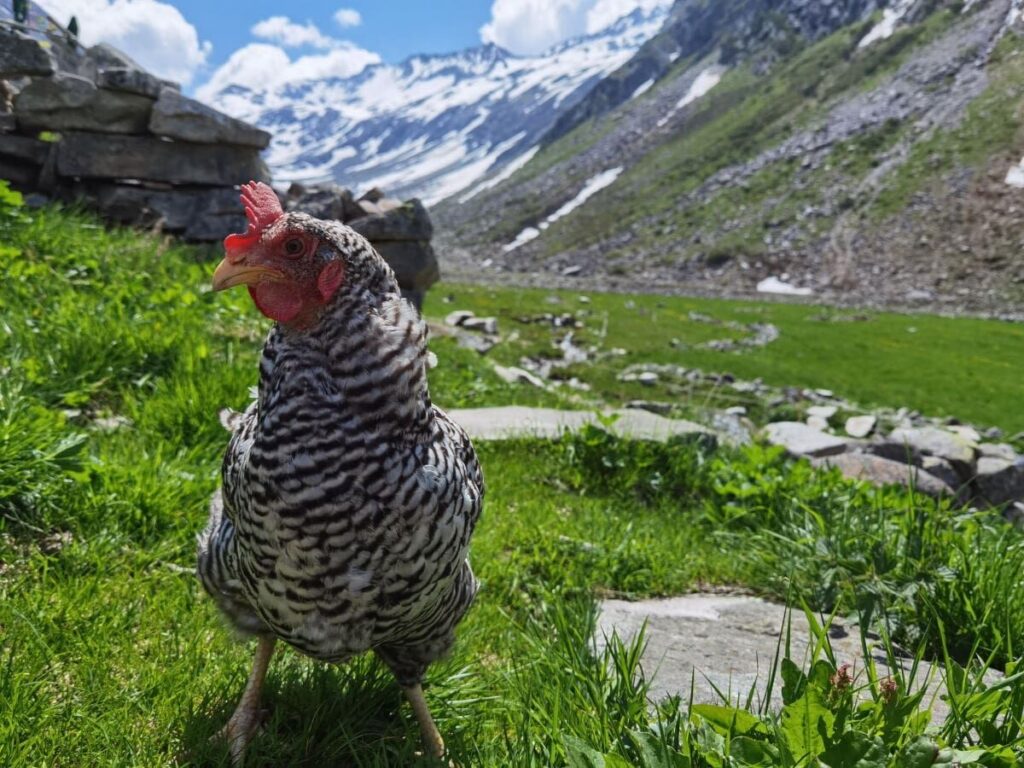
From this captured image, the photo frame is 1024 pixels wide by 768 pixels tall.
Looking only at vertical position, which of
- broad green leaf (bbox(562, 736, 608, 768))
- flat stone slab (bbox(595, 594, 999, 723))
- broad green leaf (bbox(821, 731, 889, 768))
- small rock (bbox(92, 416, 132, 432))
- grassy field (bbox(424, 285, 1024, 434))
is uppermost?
small rock (bbox(92, 416, 132, 432))

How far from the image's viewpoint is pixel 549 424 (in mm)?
8836

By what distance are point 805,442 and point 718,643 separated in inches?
369

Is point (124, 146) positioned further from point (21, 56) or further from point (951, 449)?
point (951, 449)

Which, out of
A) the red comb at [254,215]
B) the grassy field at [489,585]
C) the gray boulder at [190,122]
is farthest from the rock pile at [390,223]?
the red comb at [254,215]

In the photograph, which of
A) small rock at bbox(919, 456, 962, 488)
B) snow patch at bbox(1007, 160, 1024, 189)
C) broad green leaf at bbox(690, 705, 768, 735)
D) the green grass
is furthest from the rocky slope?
broad green leaf at bbox(690, 705, 768, 735)

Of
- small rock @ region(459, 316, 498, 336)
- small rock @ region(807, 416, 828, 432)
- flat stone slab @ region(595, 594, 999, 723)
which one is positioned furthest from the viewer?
small rock @ region(459, 316, 498, 336)

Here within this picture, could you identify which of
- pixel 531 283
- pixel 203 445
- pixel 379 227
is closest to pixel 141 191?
pixel 379 227

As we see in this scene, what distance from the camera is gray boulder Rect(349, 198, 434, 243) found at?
18.7 m

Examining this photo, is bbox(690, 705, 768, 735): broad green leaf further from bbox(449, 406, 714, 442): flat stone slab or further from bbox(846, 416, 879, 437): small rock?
bbox(846, 416, 879, 437): small rock

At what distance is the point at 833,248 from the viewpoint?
82125 mm

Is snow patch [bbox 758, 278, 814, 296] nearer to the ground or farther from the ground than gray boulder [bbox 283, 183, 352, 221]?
nearer to the ground

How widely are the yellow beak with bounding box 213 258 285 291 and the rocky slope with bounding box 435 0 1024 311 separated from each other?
174 feet

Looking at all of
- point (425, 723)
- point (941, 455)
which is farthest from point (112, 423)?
point (941, 455)

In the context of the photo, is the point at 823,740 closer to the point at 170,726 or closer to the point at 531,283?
the point at 170,726
